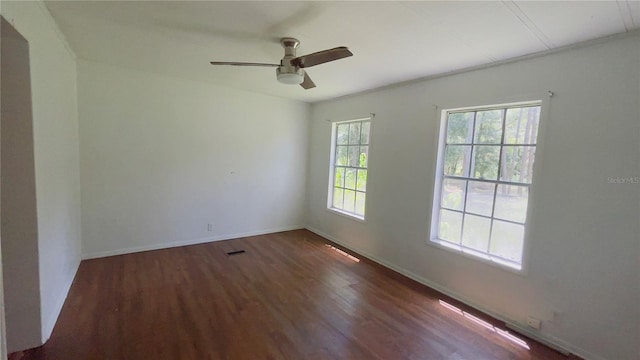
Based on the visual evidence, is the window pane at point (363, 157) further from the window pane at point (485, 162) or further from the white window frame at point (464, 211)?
the window pane at point (485, 162)

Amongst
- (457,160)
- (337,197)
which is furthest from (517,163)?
(337,197)

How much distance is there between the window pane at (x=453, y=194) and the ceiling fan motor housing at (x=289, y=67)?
2.02m

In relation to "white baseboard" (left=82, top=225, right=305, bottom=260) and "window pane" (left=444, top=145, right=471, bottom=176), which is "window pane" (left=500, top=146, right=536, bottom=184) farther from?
"white baseboard" (left=82, top=225, right=305, bottom=260)

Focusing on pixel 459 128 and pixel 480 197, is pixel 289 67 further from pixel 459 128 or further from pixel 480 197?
pixel 480 197

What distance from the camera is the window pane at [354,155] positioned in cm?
447

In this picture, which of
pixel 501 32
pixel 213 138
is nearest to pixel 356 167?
pixel 213 138

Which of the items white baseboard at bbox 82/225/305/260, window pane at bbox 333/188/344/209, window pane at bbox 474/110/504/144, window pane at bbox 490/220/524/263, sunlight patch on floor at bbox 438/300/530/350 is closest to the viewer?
sunlight patch on floor at bbox 438/300/530/350

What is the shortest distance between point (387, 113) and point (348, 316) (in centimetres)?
255

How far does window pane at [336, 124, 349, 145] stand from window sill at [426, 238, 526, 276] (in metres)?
2.18

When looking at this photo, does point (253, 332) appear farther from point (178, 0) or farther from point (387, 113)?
point (387, 113)

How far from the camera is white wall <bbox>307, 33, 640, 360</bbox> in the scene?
1.99 m

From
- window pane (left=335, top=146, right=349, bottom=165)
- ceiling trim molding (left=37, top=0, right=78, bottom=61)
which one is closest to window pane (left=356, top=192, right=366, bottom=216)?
window pane (left=335, top=146, right=349, bottom=165)

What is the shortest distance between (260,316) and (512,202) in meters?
2.57

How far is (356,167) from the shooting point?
4473 mm
